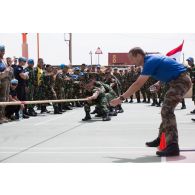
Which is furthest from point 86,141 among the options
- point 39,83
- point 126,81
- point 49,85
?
point 126,81

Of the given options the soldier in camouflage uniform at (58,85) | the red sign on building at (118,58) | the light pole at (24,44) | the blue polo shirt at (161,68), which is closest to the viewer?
the blue polo shirt at (161,68)

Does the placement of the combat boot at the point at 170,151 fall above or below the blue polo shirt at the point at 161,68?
below

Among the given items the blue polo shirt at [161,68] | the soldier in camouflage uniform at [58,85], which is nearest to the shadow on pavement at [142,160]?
the blue polo shirt at [161,68]

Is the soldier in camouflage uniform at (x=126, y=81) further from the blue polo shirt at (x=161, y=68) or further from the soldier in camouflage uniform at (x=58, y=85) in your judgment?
the blue polo shirt at (x=161, y=68)

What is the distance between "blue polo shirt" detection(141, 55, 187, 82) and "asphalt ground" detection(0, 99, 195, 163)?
1.20m

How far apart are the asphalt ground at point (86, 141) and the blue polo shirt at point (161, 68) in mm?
1195

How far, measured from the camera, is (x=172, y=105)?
6809mm

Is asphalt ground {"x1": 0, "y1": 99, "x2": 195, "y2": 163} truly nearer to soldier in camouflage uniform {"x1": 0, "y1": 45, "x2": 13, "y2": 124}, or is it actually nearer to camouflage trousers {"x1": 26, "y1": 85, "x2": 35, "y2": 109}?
soldier in camouflage uniform {"x1": 0, "y1": 45, "x2": 13, "y2": 124}

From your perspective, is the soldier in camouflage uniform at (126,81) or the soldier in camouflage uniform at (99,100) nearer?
the soldier in camouflage uniform at (99,100)

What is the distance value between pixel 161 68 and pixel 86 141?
2594 mm

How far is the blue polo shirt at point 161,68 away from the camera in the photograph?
6578 mm

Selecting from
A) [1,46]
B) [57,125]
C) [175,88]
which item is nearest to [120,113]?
[57,125]

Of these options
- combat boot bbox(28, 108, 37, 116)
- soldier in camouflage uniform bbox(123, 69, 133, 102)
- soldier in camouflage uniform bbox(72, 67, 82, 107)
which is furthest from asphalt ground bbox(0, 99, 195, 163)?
soldier in camouflage uniform bbox(123, 69, 133, 102)

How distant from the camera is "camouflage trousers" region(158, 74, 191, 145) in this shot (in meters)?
6.76
